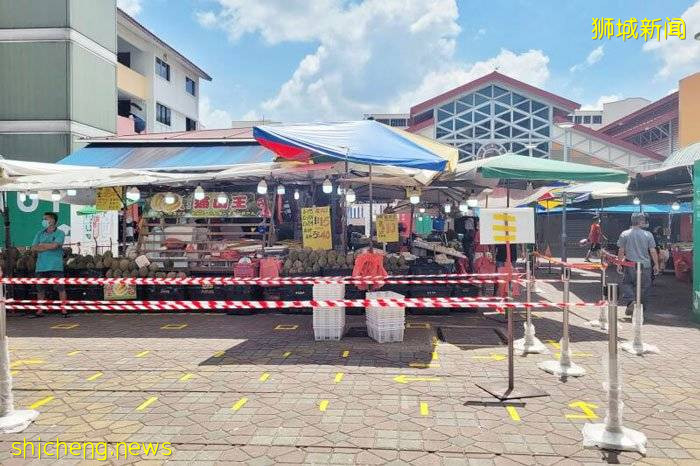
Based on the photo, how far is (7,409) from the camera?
4.78 m

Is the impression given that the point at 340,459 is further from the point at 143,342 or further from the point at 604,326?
the point at 604,326

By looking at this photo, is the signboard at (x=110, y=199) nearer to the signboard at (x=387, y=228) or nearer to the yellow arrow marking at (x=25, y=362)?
the yellow arrow marking at (x=25, y=362)

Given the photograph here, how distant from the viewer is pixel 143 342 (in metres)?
8.03

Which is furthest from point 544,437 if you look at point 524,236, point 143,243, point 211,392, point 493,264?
A: point 143,243

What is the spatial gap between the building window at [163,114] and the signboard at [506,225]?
3319 cm

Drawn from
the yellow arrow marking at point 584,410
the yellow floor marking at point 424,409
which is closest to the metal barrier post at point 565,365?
the yellow arrow marking at point 584,410

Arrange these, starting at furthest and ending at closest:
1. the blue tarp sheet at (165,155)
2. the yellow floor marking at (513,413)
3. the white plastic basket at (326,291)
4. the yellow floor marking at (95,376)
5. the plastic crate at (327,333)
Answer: the blue tarp sheet at (165,155)
the white plastic basket at (326,291)
the plastic crate at (327,333)
the yellow floor marking at (95,376)
the yellow floor marking at (513,413)

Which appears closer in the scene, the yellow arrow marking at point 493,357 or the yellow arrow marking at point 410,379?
the yellow arrow marking at point 410,379

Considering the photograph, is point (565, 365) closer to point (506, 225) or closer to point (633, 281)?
point (506, 225)

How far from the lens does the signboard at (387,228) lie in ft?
34.3

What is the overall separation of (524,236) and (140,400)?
189 inches

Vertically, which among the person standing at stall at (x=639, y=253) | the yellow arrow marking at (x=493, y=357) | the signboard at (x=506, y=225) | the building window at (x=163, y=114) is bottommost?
the yellow arrow marking at (x=493, y=357)

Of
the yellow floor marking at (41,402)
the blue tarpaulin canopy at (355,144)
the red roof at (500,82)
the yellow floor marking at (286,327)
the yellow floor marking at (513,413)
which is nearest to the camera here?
the yellow floor marking at (513,413)

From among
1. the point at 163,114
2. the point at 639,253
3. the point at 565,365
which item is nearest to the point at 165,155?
the point at 639,253
